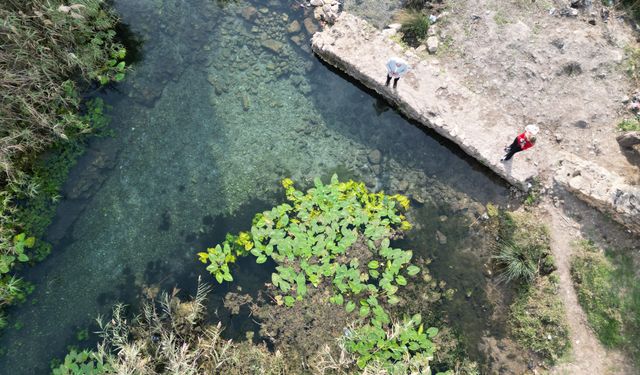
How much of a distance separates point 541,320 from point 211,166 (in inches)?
271

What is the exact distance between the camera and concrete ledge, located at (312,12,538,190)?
750cm

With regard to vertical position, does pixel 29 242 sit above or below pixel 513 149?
below

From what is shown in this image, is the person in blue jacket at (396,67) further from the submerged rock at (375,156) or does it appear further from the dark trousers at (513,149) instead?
the dark trousers at (513,149)

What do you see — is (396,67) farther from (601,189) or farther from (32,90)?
(32,90)

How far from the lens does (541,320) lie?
22.4 ft

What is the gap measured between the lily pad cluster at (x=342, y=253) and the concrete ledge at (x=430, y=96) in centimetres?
181

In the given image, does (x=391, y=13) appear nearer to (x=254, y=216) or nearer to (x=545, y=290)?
(x=254, y=216)

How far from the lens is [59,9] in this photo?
6.66 m

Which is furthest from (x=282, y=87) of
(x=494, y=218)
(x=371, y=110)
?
(x=494, y=218)

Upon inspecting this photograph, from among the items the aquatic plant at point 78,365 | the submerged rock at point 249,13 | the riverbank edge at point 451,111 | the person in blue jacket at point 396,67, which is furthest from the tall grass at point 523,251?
the aquatic plant at point 78,365

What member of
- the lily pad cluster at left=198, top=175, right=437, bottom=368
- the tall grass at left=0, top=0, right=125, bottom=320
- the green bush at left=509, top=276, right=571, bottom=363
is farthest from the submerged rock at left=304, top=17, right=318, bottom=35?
the green bush at left=509, top=276, right=571, bottom=363

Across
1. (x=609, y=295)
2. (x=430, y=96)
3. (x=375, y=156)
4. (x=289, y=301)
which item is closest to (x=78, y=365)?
(x=289, y=301)

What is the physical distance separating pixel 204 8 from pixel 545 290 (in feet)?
30.5

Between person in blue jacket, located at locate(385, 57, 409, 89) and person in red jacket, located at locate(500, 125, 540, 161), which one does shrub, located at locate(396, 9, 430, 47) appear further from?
person in red jacket, located at locate(500, 125, 540, 161)
